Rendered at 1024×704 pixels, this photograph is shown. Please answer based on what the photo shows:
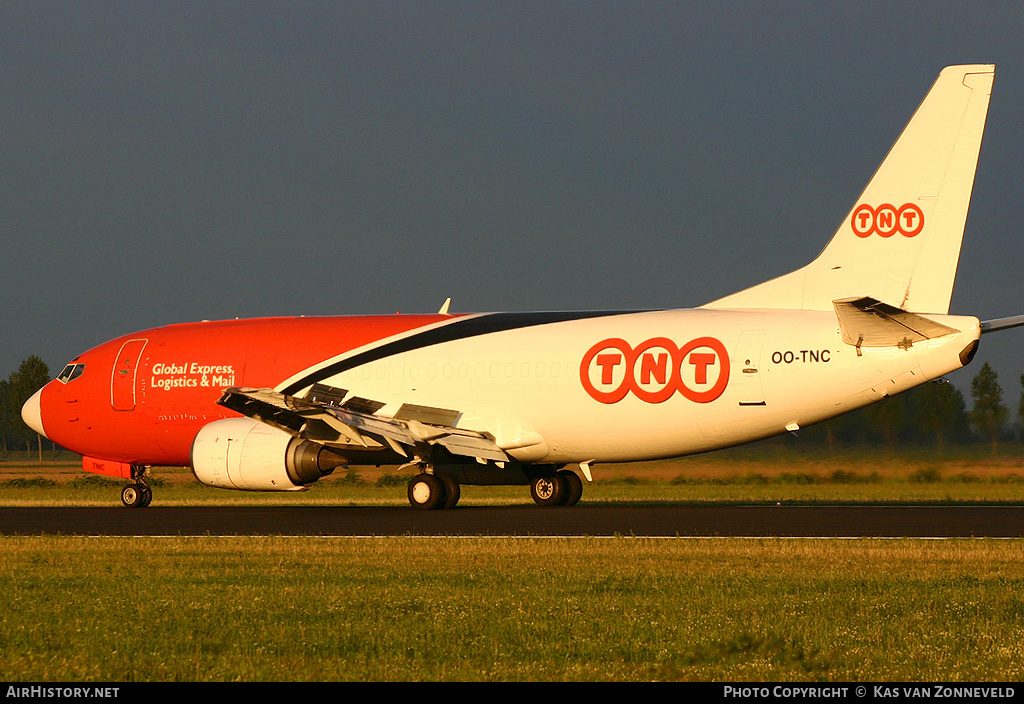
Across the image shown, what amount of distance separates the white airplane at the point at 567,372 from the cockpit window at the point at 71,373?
0.65 metres

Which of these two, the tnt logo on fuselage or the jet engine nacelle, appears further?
the jet engine nacelle

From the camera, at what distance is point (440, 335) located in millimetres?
26547

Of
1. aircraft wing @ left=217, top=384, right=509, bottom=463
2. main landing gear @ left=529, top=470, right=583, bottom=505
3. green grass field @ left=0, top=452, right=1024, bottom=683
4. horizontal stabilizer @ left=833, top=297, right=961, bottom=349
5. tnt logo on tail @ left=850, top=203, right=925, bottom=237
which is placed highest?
tnt logo on tail @ left=850, top=203, right=925, bottom=237

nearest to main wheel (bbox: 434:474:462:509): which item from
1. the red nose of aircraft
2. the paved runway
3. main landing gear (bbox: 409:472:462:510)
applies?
main landing gear (bbox: 409:472:462:510)

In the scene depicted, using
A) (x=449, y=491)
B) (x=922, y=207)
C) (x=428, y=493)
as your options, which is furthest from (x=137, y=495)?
(x=922, y=207)

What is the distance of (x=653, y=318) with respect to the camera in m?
24.5

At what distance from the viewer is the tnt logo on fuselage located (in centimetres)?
2320

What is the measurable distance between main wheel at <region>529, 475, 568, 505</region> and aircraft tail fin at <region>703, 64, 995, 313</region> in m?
7.19

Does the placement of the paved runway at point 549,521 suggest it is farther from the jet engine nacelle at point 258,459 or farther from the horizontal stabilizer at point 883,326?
the horizontal stabilizer at point 883,326

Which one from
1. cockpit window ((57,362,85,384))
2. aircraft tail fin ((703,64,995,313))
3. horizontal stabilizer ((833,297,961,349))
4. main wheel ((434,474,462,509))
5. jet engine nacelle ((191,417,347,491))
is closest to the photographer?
horizontal stabilizer ((833,297,961,349))

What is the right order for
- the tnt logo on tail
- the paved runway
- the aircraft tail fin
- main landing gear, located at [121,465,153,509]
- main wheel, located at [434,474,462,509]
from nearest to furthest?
the paved runway → the aircraft tail fin → the tnt logo on tail → main wheel, located at [434,474,462,509] → main landing gear, located at [121,465,153,509]

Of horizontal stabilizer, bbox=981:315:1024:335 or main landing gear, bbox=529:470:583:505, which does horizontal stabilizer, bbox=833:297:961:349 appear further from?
main landing gear, bbox=529:470:583:505

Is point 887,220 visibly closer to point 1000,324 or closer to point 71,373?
point 1000,324

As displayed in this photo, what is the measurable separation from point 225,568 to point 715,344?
12489 mm
